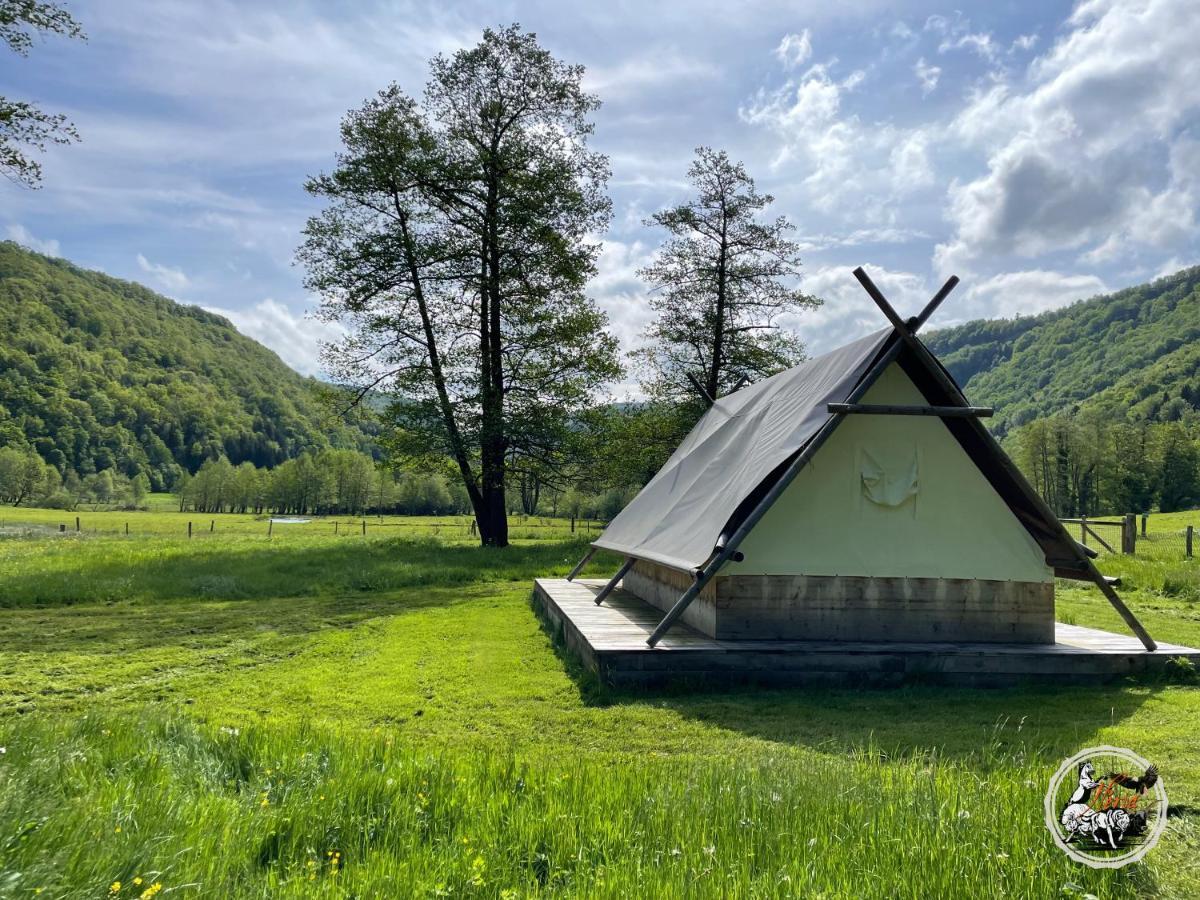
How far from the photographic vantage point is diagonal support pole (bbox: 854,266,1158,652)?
765 centimetres

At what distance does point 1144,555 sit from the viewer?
741 inches

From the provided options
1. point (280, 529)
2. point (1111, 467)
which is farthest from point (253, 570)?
point (1111, 467)

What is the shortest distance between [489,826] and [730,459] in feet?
21.7

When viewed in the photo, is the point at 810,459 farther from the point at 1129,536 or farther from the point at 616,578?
the point at 1129,536

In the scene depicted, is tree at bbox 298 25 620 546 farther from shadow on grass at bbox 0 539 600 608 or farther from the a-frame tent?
the a-frame tent

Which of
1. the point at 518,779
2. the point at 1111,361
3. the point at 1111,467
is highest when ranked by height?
the point at 1111,361

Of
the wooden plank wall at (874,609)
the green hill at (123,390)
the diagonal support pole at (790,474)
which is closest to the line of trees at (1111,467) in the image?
the wooden plank wall at (874,609)

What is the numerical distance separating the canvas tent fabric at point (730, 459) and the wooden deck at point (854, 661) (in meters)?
0.92

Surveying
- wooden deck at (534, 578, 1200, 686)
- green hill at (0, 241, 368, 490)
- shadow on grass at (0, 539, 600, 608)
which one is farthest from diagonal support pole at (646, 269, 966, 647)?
green hill at (0, 241, 368, 490)

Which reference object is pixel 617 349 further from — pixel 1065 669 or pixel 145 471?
pixel 145 471

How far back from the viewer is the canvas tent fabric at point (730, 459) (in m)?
7.82

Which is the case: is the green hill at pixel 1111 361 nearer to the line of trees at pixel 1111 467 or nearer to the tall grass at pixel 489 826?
the line of trees at pixel 1111 467

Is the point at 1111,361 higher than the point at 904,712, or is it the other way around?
the point at 1111,361

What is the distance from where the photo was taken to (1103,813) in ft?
11.1
